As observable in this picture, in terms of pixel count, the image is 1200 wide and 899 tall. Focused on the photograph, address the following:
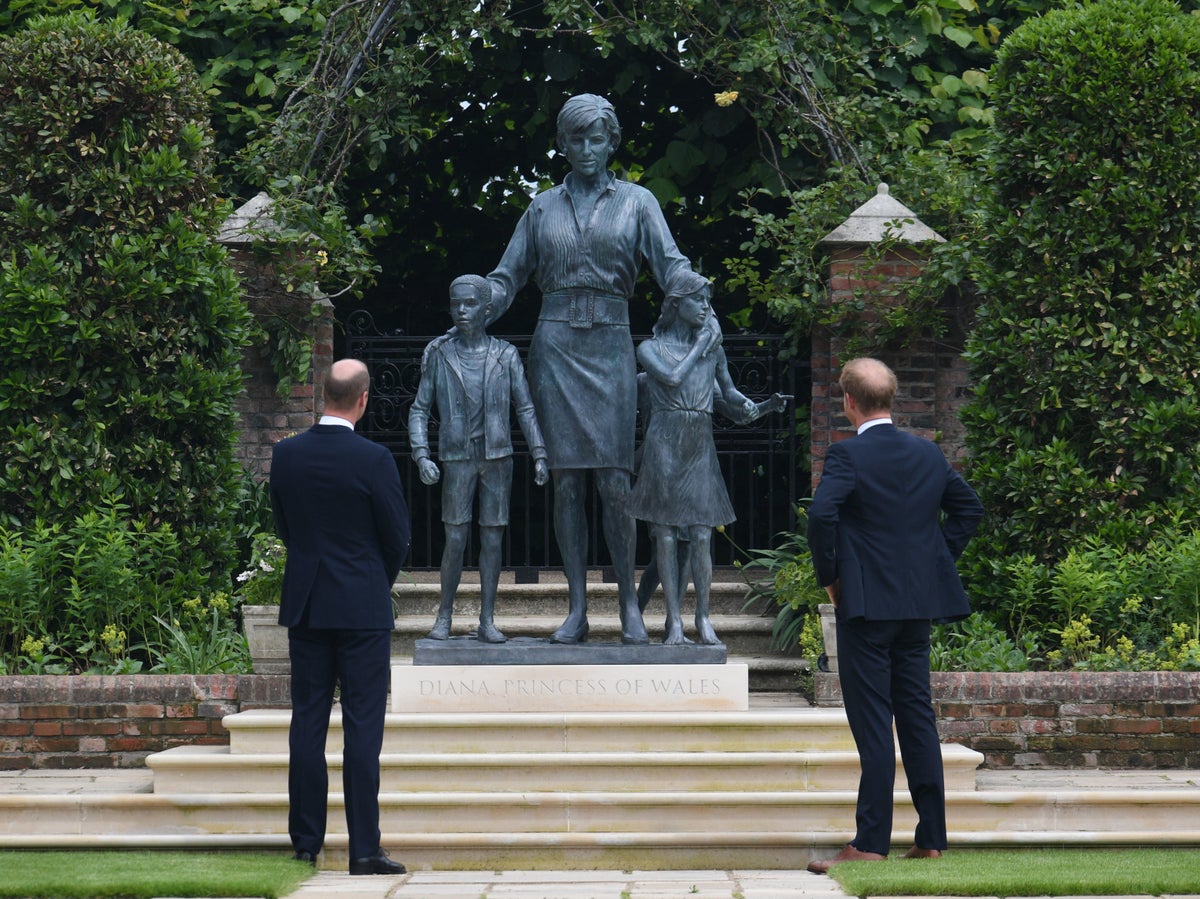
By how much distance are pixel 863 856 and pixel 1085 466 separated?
3.72 metres

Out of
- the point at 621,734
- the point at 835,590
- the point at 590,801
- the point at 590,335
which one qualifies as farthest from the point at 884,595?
the point at 590,335

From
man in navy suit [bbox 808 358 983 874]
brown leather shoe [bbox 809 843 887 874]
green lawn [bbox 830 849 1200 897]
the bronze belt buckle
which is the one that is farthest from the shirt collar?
green lawn [bbox 830 849 1200 897]

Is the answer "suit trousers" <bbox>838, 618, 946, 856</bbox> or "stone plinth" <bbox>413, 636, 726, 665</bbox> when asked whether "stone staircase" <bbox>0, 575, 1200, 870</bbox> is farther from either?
"suit trousers" <bbox>838, 618, 946, 856</bbox>

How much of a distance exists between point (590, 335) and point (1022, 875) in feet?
10.1

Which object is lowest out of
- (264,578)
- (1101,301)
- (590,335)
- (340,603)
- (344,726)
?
(344,726)

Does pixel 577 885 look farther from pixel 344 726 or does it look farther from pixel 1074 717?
pixel 1074 717

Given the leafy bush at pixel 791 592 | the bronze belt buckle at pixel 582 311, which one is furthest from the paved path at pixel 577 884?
the bronze belt buckle at pixel 582 311

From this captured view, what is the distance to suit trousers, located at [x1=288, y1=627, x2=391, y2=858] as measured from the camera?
5.30 metres

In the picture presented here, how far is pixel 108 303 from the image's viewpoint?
8.40m

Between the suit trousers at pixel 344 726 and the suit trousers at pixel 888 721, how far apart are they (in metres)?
1.56

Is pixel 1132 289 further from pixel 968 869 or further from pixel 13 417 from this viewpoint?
pixel 13 417

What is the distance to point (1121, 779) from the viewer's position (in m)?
6.94

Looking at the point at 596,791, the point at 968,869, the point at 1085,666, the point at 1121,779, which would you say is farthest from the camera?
the point at 1085,666

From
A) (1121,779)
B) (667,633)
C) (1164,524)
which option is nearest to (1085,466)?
(1164,524)
